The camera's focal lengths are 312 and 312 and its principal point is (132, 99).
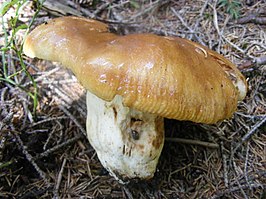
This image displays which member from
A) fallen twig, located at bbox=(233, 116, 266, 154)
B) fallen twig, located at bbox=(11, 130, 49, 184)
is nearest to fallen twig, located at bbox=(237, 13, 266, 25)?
fallen twig, located at bbox=(233, 116, 266, 154)

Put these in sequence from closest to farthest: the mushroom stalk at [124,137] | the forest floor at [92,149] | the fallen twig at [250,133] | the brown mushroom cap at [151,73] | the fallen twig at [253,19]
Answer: the brown mushroom cap at [151,73]
the mushroom stalk at [124,137]
the forest floor at [92,149]
the fallen twig at [250,133]
the fallen twig at [253,19]

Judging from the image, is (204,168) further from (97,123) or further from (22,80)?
(22,80)

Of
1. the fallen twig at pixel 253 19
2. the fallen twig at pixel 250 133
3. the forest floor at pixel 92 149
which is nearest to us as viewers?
the forest floor at pixel 92 149

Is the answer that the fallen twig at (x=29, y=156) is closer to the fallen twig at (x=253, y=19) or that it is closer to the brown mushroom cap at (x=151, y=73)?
the brown mushroom cap at (x=151, y=73)

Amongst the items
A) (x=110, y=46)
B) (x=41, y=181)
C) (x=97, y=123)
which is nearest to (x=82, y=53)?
(x=110, y=46)

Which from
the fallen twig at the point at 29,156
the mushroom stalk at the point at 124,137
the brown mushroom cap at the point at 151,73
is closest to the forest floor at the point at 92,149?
the fallen twig at the point at 29,156

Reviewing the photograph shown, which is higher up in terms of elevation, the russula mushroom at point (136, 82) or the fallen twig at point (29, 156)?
the russula mushroom at point (136, 82)

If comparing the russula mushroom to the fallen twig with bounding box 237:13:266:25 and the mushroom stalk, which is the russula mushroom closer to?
the mushroom stalk

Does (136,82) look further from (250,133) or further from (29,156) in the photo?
(250,133)
